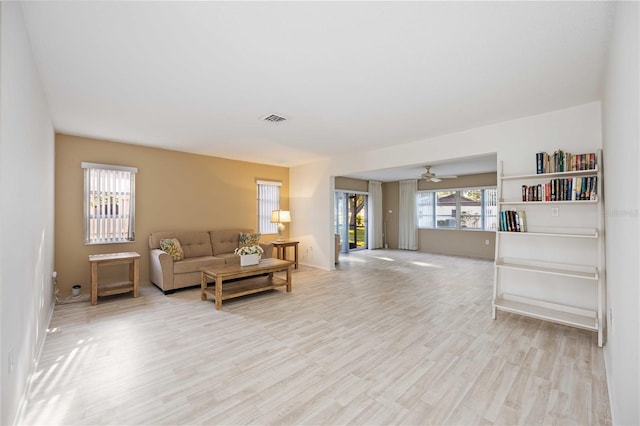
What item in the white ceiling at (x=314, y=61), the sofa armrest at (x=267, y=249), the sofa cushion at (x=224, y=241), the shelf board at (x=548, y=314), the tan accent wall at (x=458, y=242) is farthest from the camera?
the tan accent wall at (x=458, y=242)

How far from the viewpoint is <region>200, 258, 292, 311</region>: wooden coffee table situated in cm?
381

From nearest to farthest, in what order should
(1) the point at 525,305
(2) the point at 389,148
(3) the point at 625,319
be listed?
(3) the point at 625,319
(1) the point at 525,305
(2) the point at 389,148

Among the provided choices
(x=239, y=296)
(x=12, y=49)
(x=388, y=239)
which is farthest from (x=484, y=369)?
(x=388, y=239)

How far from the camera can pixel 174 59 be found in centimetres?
227

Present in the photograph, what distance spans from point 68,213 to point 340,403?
483cm

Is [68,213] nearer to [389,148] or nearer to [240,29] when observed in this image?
[240,29]

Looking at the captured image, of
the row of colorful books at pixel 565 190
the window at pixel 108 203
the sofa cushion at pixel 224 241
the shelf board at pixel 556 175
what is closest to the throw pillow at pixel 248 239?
the sofa cushion at pixel 224 241

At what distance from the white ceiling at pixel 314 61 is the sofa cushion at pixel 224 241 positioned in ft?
7.79

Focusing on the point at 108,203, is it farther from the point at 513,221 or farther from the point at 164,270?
the point at 513,221

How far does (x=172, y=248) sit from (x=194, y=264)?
0.47m

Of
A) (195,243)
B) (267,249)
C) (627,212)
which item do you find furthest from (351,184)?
(627,212)

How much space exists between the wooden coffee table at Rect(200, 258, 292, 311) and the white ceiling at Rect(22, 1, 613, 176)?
2.02 meters

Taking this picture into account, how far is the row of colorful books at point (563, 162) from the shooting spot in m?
2.99

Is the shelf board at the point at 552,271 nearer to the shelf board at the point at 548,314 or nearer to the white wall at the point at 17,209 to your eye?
the shelf board at the point at 548,314
